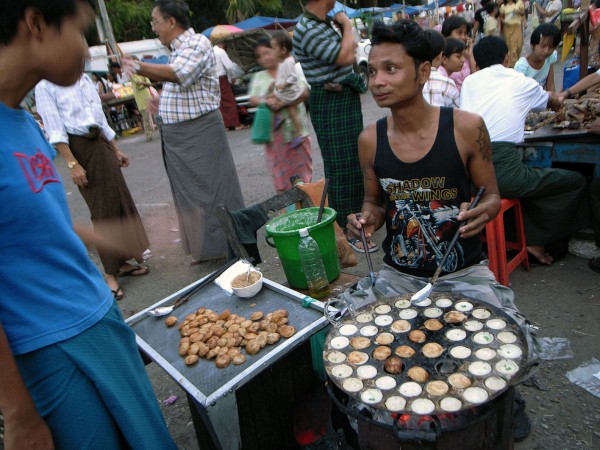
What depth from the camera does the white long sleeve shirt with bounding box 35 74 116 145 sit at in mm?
3559

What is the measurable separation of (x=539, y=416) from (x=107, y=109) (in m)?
13.7

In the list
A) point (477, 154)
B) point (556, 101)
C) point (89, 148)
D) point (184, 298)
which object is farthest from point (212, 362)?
point (556, 101)

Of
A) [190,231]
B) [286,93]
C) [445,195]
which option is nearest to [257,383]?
[445,195]

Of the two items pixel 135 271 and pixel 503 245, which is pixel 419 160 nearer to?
pixel 503 245

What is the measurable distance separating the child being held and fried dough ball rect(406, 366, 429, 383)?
312 cm

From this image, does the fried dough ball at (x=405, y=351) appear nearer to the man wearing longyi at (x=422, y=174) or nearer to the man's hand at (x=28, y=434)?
the man wearing longyi at (x=422, y=174)

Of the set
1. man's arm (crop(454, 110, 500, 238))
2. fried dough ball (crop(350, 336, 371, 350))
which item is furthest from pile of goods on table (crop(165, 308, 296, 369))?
man's arm (crop(454, 110, 500, 238))

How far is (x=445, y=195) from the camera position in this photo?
2.17 m

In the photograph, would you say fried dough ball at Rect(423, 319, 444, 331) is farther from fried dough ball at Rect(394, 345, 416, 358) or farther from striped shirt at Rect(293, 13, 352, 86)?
striped shirt at Rect(293, 13, 352, 86)

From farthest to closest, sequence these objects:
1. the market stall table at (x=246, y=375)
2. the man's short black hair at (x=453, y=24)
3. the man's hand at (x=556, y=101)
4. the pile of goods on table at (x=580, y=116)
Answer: the man's short black hair at (x=453, y=24) < the man's hand at (x=556, y=101) < the pile of goods on table at (x=580, y=116) < the market stall table at (x=246, y=375)

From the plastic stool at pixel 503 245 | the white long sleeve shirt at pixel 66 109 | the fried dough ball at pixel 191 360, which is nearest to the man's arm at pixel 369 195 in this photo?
the fried dough ball at pixel 191 360

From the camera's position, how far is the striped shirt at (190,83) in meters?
3.65

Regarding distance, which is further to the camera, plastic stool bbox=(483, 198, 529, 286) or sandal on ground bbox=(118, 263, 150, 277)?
sandal on ground bbox=(118, 263, 150, 277)

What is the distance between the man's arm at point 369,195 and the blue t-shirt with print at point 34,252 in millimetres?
1348
